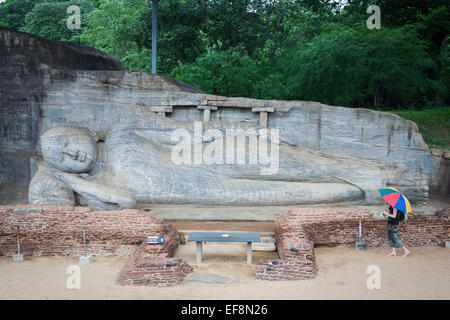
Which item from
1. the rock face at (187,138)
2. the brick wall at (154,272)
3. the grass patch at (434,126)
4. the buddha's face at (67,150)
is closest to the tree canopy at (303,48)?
the grass patch at (434,126)

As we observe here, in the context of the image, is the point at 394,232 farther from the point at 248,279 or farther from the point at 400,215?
the point at 248,279

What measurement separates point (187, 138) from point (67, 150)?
2322 mm

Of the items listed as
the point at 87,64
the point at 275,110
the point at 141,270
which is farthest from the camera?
the point at 87,64

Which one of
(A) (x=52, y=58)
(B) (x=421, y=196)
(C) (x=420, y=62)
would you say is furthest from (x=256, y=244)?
(C) (x=420, y=62)

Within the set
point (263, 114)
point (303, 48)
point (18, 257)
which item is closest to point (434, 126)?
point (303, 48)

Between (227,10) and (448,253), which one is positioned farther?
(227,10)

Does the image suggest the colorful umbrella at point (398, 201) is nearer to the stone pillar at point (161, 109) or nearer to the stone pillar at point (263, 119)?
the stone pillar at point (263, 119)

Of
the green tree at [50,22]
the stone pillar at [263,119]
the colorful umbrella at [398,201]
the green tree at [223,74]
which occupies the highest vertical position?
the green tree at [50,22]

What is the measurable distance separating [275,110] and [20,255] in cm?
563

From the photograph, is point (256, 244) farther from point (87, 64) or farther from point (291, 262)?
point (87, 64)

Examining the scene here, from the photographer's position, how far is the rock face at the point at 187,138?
27.1ft

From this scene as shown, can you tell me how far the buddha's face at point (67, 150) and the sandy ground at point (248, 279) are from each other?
7.67 ft

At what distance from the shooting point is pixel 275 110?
930 cm

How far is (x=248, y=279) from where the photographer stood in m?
5.48
